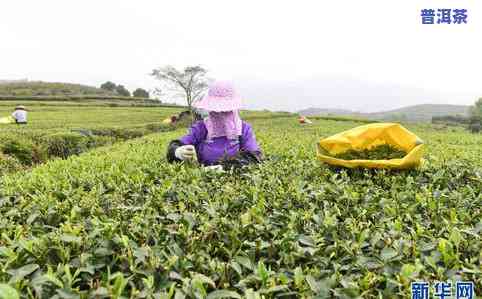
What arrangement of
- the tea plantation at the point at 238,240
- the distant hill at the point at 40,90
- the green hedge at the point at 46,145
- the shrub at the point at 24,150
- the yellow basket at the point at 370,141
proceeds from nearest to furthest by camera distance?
the tea plantation at the point at 238,240
the yellow basket at the point at 370,141
the green hedge at the point at 46,145
the shrub at the point at 24,150
the distant hill at the point at 40,90

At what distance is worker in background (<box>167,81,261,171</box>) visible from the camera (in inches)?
156

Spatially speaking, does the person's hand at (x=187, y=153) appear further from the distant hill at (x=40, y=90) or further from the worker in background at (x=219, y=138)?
the distant hill at (x=40, y=90)

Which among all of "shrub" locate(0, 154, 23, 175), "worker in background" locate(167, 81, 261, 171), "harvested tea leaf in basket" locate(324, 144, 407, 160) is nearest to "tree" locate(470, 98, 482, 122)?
"shrub" locate(0, 154, 23, 175)

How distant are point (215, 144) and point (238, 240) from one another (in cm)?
240

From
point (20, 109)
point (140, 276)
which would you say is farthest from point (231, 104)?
point (20, 109)

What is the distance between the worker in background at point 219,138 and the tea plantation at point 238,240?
0.84 metres

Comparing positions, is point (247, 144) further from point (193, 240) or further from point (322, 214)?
point (193, 240)

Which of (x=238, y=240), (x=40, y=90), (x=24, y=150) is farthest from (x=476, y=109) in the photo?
(x=238, y=240)

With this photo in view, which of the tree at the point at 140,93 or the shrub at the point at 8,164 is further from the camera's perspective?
the tree at the point at 140,93

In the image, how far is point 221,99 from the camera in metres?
4.01

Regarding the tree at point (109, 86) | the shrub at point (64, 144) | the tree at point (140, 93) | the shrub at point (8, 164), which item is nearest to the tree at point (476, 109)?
the tree at point (140, 93)

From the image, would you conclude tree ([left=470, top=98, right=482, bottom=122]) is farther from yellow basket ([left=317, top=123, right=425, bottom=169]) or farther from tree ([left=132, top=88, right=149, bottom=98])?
yellow basket ([left=317, top=123, right=425, bottom=169])

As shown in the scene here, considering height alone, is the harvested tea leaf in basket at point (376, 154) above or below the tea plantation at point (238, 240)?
above

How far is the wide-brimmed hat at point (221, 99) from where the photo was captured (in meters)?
3.98
